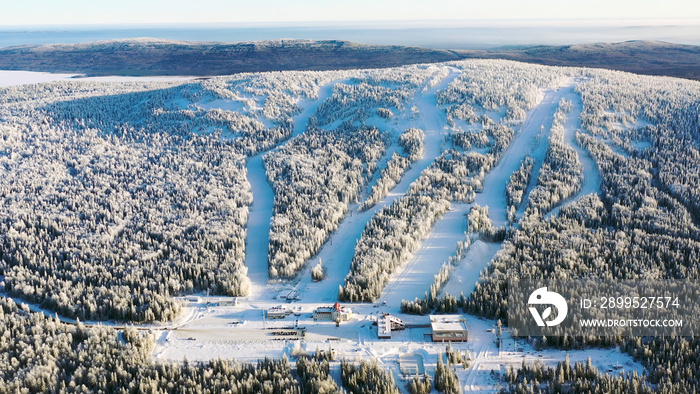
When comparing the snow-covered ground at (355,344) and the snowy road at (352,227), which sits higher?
the snowy road at (352,227)

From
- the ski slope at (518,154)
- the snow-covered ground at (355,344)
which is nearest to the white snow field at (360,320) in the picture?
the snow-covered ground at (355,344)

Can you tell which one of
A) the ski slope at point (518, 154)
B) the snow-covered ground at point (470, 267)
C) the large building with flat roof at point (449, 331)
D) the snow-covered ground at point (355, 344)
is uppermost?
the ski slope at point (518, 154)

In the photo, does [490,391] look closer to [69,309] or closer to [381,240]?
[381,240]

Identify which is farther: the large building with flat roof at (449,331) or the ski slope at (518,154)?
the ski slope at (518,154)

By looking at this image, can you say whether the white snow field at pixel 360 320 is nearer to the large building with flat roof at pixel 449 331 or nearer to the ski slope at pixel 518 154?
the ski slope at pixel 518 154

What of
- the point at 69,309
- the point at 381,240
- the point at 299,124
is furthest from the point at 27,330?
the point at 299,124

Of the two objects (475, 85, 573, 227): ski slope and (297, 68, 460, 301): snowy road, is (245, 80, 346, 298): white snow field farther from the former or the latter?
(475, 85, 573, 227): ski slope

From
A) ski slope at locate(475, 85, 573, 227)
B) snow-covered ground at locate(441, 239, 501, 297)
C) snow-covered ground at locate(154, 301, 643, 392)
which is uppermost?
ski slope at locate(475, 85, 573, 227)

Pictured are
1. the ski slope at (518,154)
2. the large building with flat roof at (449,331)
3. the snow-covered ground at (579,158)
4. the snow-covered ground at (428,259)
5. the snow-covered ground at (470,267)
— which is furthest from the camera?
the ski slope at (518,154)

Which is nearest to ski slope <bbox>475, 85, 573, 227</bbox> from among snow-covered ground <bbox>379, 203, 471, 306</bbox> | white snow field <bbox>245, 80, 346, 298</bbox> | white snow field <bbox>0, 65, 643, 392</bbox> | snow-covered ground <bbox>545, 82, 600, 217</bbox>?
white snow field <bbox>0, 65, 643, 392</bbox>
